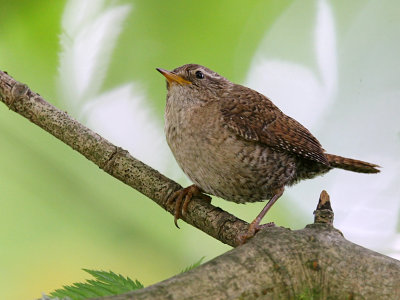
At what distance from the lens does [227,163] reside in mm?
2154

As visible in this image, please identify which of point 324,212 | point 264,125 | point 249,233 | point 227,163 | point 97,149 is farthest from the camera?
point 264,125

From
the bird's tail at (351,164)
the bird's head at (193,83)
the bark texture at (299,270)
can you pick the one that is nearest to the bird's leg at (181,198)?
the bird's head at (193,83)

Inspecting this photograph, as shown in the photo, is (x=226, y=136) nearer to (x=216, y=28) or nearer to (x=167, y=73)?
(x=167, y=73)

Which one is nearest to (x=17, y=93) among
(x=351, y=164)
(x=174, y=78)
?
(x=174, y=78)

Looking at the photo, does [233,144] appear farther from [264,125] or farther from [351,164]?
[351,164]

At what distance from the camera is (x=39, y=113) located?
2078 mm

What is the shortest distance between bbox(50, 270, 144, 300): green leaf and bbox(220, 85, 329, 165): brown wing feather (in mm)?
974

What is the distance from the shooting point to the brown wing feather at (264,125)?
223 centimetres

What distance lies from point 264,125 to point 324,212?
0.82 m

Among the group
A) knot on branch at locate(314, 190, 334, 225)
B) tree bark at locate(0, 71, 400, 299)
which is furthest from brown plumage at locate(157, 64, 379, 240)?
tree bark at locate(0, 71, 400, 299)

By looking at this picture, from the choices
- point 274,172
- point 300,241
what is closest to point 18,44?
point 274,172

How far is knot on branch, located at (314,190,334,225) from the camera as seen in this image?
1484 mm

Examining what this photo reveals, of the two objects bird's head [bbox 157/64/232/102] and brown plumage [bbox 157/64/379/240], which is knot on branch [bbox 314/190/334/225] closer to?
brown plumage [bbox 157/64/379/240]

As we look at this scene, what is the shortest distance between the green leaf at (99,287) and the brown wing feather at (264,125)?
97cm
